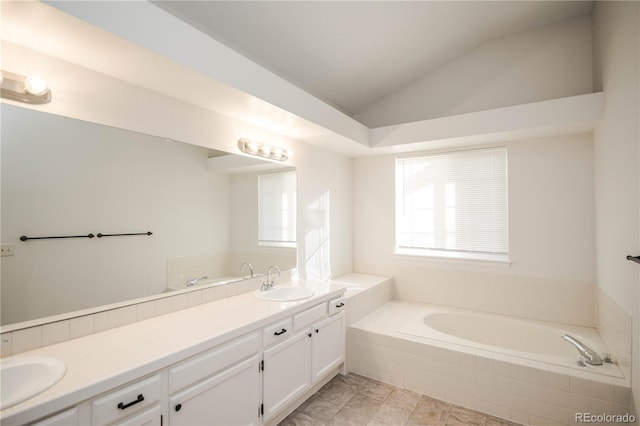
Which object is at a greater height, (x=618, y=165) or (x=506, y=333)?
(x=618, y=165)

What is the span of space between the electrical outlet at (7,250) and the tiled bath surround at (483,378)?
8.27ft

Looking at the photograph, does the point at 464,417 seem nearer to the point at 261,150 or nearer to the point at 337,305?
the point at 337,305

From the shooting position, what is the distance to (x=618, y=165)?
2.16 m

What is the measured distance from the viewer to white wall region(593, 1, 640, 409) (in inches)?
72.9

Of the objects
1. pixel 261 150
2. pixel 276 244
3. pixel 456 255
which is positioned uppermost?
pixel 261 150

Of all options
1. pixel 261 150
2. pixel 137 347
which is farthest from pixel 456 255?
pixel 137 347

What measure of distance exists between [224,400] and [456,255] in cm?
286

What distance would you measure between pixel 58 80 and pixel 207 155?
92 centimetres

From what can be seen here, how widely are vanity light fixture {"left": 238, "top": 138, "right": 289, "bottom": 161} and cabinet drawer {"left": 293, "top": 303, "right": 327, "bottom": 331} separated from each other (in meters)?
1.35

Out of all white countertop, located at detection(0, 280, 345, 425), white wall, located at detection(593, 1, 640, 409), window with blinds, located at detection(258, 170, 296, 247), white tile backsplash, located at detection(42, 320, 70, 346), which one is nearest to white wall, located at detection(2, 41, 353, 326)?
window with blinds, located at detection(258, 170, 296, 247)

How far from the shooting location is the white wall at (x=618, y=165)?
1852 millimetres

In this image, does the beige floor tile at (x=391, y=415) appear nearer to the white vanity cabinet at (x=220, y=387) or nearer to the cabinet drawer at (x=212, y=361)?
the white vanity cabinet at (x=220, y=387)

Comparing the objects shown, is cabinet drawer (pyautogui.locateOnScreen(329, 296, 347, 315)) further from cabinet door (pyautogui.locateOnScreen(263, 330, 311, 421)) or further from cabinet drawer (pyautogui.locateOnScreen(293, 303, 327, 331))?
cabinet door (pyautogui.locateOnScreen(263, 330, 311, 421))

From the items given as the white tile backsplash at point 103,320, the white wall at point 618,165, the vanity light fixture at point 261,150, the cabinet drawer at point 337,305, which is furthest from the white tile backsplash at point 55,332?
the white wall at point 618,165
